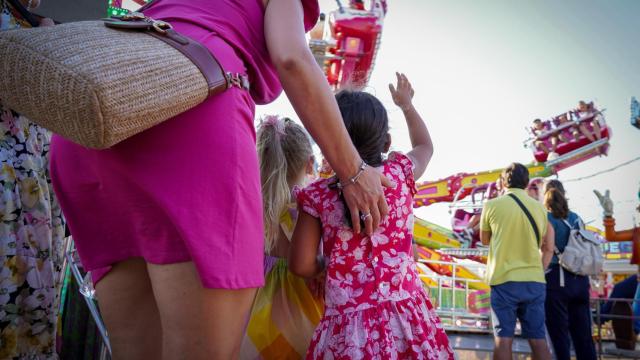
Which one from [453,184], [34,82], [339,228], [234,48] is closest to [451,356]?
[339,228]

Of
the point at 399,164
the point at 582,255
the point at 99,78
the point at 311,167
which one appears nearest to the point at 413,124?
the point at 399,164

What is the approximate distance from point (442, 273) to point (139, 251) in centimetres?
897

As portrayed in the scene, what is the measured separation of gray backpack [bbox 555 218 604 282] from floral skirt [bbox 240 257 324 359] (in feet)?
11.2

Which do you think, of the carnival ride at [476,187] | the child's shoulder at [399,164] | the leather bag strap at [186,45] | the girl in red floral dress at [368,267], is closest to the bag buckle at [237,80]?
the leather bag strap at [186,45]

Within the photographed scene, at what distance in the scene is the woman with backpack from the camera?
4180 mm

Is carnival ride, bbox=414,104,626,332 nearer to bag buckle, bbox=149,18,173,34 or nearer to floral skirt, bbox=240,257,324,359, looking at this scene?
floral skirt, bbox=240,257,324,359

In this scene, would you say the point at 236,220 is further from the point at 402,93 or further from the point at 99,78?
the point at 402,93

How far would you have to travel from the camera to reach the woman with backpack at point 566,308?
4.18 m

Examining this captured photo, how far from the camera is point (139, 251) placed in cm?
92

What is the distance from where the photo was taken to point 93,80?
2.16 feet

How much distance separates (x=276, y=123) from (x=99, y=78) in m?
1.49

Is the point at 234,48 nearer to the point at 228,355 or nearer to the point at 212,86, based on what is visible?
the point at 212,86

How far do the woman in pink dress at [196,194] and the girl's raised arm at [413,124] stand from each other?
2.48 ft

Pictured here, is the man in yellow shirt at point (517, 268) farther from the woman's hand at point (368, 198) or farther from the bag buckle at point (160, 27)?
the bag buckle at point (160, 27)
